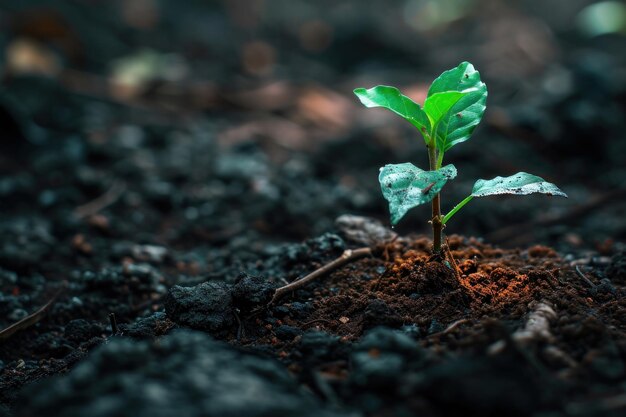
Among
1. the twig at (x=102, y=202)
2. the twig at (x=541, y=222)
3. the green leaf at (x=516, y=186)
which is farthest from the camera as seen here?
the twig at (x=102, y=202)

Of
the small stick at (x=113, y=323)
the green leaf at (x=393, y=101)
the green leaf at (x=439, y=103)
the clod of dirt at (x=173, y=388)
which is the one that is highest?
the green leaf at (x=393, y=101)

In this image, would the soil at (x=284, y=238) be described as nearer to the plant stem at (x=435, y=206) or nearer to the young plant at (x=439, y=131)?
the plant stem at (x=435, y=206)

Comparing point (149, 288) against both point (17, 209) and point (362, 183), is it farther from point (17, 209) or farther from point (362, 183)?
point (362, 183)

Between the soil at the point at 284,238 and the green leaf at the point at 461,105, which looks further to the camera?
the green leaf at the point at 461,105

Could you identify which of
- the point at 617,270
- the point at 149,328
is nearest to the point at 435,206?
the point at 617,270

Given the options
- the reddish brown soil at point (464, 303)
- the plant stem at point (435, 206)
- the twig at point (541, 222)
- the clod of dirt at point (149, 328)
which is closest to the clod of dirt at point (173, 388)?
the reddish brown soil at point (464, 303)

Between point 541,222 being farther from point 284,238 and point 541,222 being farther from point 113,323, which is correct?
point 113,323

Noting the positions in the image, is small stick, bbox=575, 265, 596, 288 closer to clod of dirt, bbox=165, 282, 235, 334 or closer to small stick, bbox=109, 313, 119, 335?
clod of dirt, bbox=165, 282, 235, 334
